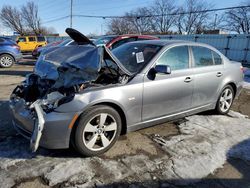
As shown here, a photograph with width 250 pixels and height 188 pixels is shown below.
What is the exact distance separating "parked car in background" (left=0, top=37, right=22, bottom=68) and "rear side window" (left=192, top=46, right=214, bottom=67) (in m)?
9.94

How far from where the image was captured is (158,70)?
3551 millimetres

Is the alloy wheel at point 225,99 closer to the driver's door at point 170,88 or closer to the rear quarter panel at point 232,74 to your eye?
the rear quarter panel at point 232,74

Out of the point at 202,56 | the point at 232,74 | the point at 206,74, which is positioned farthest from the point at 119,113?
the point at 232,74

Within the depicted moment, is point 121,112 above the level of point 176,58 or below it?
below

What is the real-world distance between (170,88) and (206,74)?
1.04 m

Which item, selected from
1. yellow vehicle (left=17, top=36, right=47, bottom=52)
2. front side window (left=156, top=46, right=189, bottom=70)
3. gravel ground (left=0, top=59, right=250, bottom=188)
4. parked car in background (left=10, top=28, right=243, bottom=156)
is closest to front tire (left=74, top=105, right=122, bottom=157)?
parked car in background (left=10, top=28, right=243, bottom=156)

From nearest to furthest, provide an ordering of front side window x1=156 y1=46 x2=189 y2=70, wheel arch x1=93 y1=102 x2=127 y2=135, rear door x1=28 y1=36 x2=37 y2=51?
wheel arch x1=93 y1=102 x2=127 y2=135 → front side window x1=156 y1=46 x2=189 y2=70 → rear door x1=28 y1=36 x2=37 y2=51

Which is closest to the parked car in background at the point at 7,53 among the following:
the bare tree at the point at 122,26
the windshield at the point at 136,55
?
the windshield at the point at 136,55

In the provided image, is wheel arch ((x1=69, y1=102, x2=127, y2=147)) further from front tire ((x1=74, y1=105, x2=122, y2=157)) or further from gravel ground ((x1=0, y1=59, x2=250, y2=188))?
gravel ground ((x1=0, y1=59, x2=250, y2=188))

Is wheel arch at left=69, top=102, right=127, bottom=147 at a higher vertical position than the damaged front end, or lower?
lower

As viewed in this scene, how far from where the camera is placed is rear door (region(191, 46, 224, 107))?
4324 mm

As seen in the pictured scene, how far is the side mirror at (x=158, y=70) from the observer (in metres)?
3.53

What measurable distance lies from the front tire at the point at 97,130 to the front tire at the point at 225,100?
2643mm

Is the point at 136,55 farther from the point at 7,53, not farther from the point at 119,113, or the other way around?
the point at 7,53
